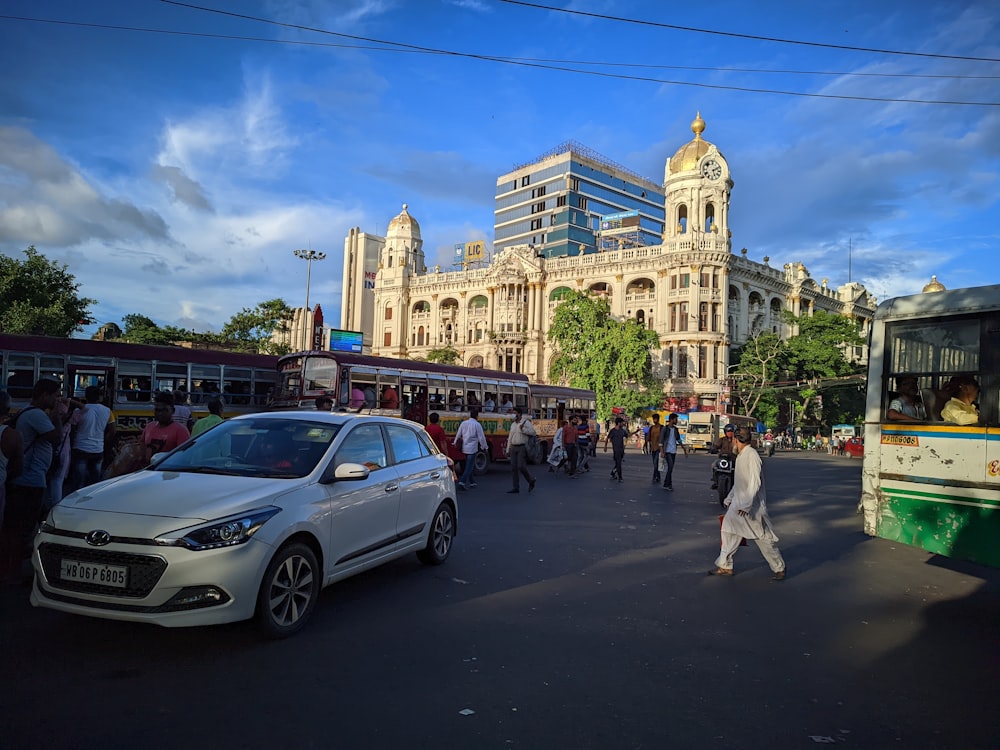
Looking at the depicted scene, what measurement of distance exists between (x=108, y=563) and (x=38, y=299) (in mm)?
36965

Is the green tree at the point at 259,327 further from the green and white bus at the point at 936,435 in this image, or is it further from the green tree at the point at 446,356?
the green and white bus at the point at 936,435

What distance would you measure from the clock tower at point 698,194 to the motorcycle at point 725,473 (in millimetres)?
49174

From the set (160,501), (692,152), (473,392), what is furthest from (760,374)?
(160,501)

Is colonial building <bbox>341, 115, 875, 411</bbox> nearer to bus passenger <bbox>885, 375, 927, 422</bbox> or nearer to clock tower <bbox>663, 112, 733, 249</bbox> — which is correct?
clock tower <bbox>663, 112, 733, 249</bbox>

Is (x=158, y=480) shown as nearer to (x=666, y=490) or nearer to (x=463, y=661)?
(x=463, y=661)

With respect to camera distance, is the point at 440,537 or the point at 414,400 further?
the point at 414,400

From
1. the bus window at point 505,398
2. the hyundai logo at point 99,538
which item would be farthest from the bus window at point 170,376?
the hyundai logo at point 99,538

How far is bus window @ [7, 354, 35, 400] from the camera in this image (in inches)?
701

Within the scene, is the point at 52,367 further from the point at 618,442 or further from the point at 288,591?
the point at 288,591

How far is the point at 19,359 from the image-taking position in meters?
18.0

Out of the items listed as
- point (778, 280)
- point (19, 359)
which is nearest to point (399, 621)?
point (19, 359)

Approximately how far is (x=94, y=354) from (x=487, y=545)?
15.5 metres

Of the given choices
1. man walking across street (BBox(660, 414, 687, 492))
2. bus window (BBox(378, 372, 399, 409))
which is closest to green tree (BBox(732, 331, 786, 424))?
man walking across street (BBox(660, 414, 687, 492))

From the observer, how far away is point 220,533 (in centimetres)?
461
